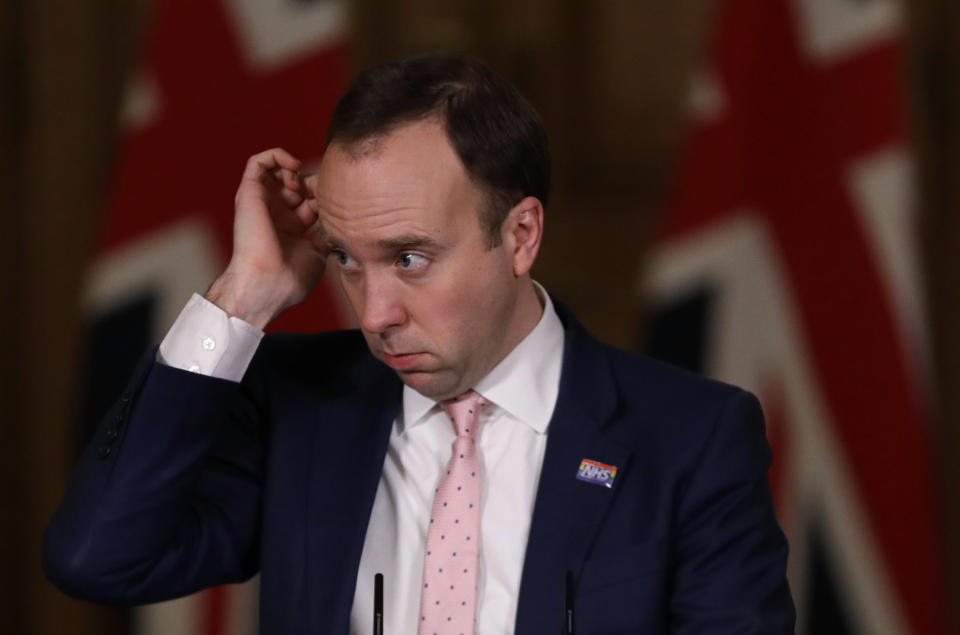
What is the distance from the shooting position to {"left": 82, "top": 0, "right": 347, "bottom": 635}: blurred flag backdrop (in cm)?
316

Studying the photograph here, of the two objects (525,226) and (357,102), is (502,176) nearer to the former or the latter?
(525,226)

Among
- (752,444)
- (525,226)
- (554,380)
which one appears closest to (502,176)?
(525,226)

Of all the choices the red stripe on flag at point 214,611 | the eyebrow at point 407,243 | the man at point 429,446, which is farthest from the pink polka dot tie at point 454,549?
the red stripe on flag at point 214,611

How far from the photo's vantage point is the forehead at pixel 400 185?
1.72 m

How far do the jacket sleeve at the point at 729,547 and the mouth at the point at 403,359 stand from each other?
48 centimetres

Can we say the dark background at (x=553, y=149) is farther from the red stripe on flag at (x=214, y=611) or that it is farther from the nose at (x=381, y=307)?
the nose at (x=381, y=307)

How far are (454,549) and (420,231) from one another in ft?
1.69

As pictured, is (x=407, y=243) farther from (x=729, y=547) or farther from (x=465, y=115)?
(x=729, y=547)

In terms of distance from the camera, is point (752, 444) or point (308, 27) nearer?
point (752, 444)

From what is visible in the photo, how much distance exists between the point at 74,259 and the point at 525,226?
214 centimetres

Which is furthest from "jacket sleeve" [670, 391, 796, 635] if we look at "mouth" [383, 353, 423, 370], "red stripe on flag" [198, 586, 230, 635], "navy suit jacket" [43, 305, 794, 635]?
"red stripe on flag" [198, 586, 230, 635]

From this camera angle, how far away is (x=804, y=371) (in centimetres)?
309

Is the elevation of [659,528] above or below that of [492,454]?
below

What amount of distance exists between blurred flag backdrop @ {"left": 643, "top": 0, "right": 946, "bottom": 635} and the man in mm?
1182
